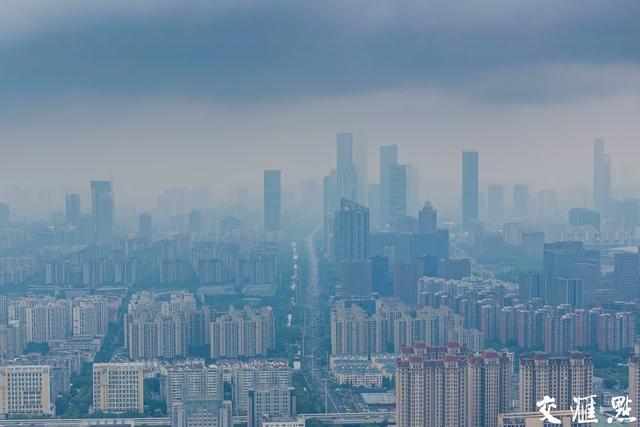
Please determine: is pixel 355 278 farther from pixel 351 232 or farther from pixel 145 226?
pixel 145 226

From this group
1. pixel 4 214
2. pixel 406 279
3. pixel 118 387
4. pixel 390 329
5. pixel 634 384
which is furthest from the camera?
pixel 406 279

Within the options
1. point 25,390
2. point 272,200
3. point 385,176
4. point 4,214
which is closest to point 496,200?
point 385,176

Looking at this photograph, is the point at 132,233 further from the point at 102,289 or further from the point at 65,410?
the point at 65,410

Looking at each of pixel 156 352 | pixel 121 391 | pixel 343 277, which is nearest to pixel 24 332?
pixel 156 352

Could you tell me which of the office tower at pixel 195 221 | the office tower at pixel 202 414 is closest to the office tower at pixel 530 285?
the office tower at pixel 195 221

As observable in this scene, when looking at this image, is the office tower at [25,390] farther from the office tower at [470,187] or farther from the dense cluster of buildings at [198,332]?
the office tower at [470,187]

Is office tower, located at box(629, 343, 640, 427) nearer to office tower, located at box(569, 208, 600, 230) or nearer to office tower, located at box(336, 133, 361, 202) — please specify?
office tower, located at box(336, 133, 361, 202)
